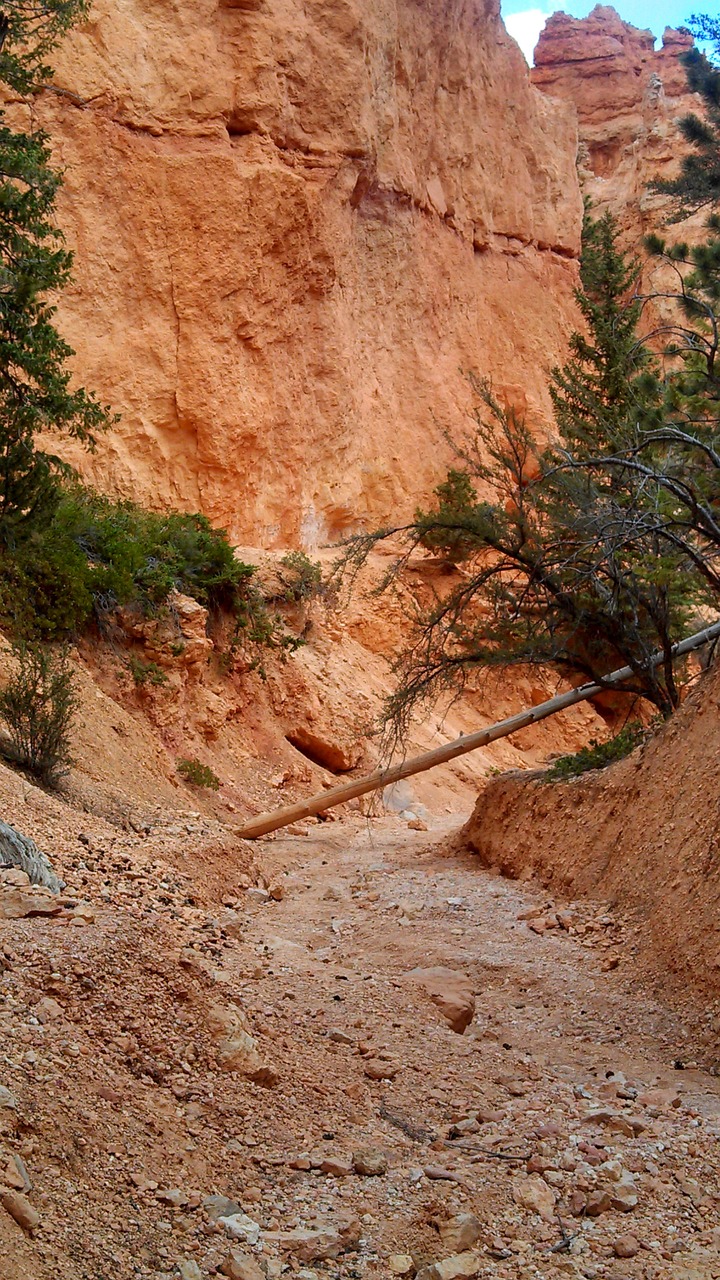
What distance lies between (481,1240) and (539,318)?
2852 cm

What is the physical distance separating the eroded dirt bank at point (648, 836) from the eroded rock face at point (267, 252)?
10917 millimetres

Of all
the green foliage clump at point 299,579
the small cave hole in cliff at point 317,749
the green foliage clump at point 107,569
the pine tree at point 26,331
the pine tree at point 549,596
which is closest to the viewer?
the pine tree at point 26,331

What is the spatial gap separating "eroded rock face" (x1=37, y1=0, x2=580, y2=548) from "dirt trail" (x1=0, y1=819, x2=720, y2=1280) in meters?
14.6

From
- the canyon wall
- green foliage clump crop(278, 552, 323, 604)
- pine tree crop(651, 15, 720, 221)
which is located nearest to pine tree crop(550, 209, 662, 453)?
pine tree crop(651, 15, 720, 221)

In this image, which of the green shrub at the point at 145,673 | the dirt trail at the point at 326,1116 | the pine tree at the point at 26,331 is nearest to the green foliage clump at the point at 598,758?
the dirt trail at the point at 326,1116

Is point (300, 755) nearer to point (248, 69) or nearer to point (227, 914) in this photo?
point (227, 914)

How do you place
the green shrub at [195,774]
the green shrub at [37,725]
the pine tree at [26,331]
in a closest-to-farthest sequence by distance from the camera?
the green shrub at [37,725]
the pine tree at [26,331]
the green shrub at [195,774]

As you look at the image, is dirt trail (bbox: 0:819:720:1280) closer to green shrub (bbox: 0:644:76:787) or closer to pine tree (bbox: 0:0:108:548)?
green shrub (bbox: 0:644:76:787)

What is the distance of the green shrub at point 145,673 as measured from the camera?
547 inches

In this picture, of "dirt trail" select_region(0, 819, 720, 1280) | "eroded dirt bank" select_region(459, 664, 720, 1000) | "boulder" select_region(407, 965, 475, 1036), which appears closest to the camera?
"dirt trail" select_region(0, 819, 720, 1280)

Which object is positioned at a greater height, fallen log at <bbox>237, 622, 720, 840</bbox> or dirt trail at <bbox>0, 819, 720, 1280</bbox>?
fallen log at <bbox>237, 622, 720, 840</bbox>

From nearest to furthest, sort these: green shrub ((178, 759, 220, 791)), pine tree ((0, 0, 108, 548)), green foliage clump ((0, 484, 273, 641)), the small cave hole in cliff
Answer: pine tree ((0, 0, 108, 548)) < green foliage clump ((0, 484, 273, 641)) < green shrub ((178, 759, 220, 791)) < the small cave hole in cliff

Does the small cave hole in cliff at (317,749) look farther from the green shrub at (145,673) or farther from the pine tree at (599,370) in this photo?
the pine tree at (599,370)

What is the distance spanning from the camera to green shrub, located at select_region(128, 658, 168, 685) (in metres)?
13.9
